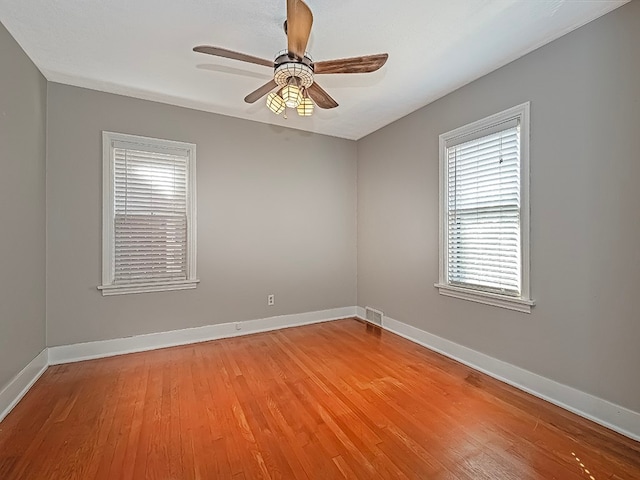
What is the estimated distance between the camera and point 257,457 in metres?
1.72

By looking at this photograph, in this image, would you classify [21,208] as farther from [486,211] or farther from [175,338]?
[486,211]

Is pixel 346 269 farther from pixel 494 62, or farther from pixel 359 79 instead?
pixel 494 62

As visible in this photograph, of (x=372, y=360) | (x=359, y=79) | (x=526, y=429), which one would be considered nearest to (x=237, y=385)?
(x=372, y=360)

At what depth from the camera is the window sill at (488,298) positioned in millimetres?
2451

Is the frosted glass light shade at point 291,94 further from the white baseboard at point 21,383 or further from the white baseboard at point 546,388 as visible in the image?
the white baseboard at point 21,383

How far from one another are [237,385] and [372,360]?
1.31 metres

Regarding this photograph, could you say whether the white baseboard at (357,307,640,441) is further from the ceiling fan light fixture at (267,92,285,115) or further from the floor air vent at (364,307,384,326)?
the ceiling fan light fixture at (267,92,285,115)

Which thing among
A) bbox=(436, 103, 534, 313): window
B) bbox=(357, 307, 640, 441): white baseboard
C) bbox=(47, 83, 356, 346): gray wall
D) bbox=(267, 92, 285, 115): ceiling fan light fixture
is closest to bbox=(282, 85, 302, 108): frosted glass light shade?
bbox=(267, 92, 285, 115): ceiling fan light fixture

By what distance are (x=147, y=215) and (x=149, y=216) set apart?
2cm

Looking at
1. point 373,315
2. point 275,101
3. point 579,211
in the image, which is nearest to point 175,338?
point 373,315

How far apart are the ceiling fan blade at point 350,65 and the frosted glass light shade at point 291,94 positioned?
178 mm

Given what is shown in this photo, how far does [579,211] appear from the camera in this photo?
7.04 ft

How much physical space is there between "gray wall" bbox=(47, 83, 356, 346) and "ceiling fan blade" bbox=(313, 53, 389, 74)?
205 centimetres

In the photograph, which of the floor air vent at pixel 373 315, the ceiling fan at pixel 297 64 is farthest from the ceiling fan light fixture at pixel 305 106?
the floor air vent at pixel 373 315
